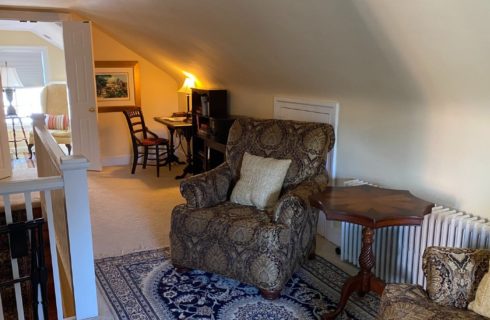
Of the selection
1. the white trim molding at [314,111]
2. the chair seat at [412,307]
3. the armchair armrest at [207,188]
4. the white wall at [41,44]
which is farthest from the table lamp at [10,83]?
the chair seat at [412,307]

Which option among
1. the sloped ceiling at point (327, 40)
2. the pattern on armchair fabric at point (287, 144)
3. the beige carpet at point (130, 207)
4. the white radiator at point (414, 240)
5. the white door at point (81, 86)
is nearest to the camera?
the sloped ceiling at point (327, 40)

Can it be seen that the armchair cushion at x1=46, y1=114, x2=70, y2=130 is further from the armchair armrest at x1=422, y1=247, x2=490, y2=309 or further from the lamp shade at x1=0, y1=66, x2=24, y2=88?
the armchair armrest at x1=422, y1=247, x2=490, y2=309

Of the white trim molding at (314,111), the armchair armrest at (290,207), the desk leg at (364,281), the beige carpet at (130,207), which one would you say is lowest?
the beige carpet at (130,207)

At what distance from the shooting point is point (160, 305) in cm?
255

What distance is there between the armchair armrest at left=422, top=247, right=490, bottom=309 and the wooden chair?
4.37 m

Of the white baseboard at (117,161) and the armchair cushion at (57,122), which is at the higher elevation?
the armchair cushion at (57,122)

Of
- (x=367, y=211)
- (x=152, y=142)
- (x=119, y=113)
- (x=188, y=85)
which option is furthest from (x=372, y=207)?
(x=119, y=113)

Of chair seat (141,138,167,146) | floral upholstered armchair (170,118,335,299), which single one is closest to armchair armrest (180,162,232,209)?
floral upholstered armchair (170,118,335,299)

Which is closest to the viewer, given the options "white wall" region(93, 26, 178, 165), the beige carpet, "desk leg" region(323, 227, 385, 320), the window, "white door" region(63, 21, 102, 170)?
"desk leg" region(323, 227, 385, 320)

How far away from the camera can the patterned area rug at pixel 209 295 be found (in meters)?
2.46

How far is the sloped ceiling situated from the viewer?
6.40ft

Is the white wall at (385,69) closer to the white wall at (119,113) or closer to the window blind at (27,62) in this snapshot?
the white wall at (119,113)

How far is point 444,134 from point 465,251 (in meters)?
0.90

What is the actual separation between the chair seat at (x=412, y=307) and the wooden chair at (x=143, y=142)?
4.31m
